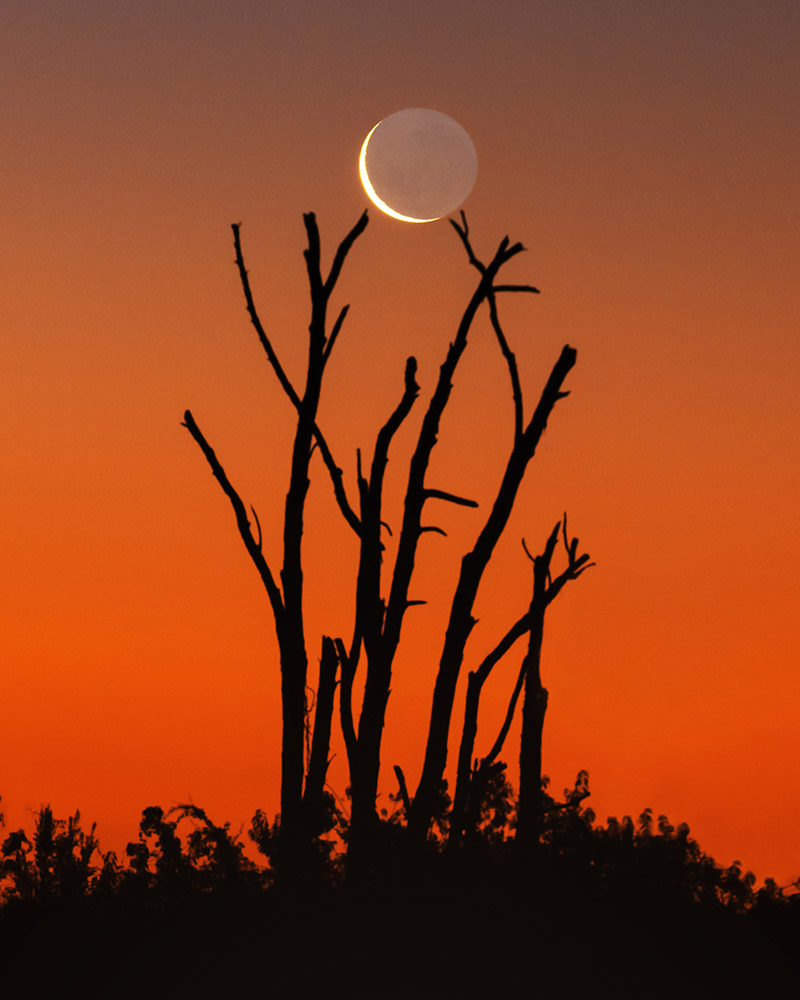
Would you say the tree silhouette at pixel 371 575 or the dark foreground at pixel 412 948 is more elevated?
the tree silhouette at pixel 371 575

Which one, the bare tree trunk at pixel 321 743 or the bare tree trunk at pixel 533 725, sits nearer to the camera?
the bare tree trunk at pixel 321 743

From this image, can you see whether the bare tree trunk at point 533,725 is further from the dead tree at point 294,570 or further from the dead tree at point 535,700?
the dead tree at point 294,570

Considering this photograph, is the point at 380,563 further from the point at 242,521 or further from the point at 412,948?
the point at 412,948

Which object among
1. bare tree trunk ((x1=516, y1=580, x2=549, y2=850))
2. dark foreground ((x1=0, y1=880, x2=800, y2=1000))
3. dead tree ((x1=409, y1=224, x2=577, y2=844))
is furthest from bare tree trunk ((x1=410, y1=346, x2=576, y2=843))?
bare tree trunk ((x1=516, y1=580, x2=549, y2=850))

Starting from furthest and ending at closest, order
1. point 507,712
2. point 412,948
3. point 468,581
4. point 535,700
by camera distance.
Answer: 1. point 535,700
2. point 507,712
3. point 468,581
4. point 412,948

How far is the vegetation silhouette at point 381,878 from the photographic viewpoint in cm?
1091

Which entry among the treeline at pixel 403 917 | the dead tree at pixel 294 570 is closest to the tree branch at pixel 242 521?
the dead tree at pixel 294 570

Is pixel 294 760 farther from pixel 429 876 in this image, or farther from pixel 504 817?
pixel 504 817

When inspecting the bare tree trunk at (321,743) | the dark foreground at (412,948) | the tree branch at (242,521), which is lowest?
the dark foreground at (412,948)

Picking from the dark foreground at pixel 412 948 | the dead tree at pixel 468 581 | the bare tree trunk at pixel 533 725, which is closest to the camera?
the dark foreground at pixel 412 948

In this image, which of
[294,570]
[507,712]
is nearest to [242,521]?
[294,570]

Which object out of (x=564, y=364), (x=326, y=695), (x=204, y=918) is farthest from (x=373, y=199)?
(x=204, y=918)

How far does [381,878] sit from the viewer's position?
1187 centimetres

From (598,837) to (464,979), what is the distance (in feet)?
7.24
